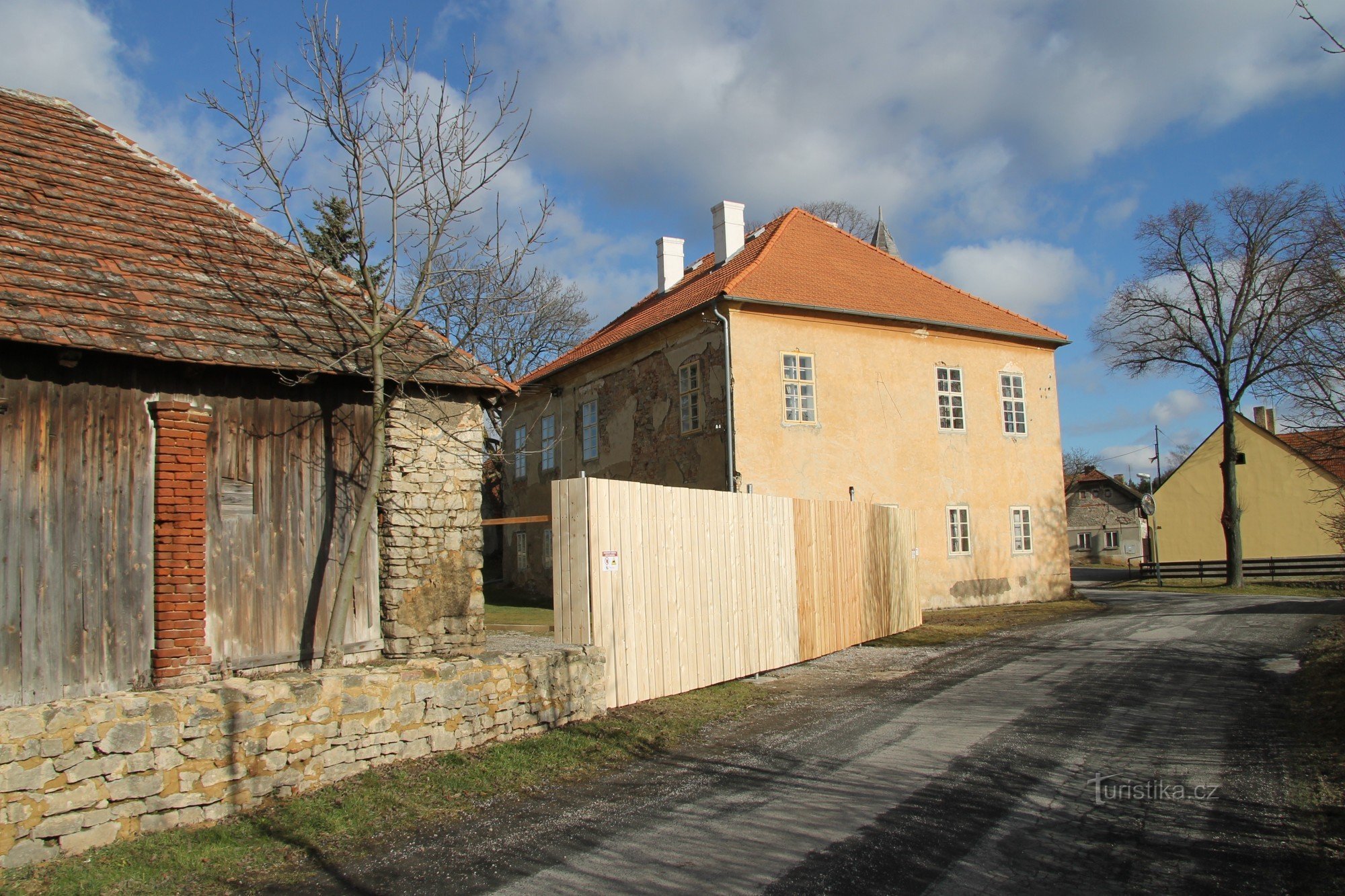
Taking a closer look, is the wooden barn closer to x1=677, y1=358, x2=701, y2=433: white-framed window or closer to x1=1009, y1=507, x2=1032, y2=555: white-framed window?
x1=677, y1=358, x2=701, y2=433: white-framed window

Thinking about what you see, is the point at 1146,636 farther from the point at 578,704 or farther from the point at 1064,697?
the point at 578,704

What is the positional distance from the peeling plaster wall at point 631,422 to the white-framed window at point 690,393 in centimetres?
13

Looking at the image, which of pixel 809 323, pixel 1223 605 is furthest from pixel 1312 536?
pixel 809 323

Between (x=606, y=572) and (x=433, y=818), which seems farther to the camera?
(x=606, y=572)

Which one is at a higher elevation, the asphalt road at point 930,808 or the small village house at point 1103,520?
the small village house at point 1103,520

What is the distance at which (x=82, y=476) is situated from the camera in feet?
25.4

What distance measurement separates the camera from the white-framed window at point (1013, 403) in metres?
23.4

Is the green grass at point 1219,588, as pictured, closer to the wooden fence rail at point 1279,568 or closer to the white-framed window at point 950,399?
the wooden fence rail at point 1279,568

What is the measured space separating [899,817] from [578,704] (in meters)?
3.72

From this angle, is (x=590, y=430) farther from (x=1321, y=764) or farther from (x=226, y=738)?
(x=1321, y=764)

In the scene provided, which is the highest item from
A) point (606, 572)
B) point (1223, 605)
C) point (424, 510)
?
point (424, 510)

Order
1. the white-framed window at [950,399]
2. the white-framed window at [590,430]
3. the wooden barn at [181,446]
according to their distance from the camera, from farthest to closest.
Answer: the white-framed window at [590,430]
the white-framed window at [950,399]
the wooden barn at [181,446]

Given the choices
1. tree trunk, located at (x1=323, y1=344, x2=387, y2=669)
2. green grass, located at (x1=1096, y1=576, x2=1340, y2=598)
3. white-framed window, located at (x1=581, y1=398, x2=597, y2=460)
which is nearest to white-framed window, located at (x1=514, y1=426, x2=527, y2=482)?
white-framed window, located at (x1=581, y1=398, x2=597, y2=460)

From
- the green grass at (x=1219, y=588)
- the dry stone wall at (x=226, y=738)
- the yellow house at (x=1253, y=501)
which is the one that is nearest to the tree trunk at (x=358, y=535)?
the dry stone wall at (x=226, y=738)
